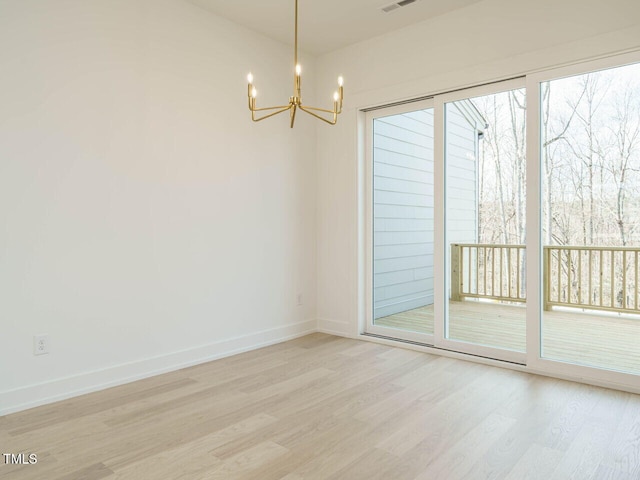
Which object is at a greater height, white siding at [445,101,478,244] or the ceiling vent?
the ceiling vent

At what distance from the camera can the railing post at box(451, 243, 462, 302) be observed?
3.97 meters

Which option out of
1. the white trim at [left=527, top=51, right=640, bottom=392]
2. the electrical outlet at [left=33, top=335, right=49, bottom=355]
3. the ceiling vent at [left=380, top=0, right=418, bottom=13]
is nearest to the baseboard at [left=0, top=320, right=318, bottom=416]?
the electrical outlet at [left=33, top=335, right=49, bottom=355]

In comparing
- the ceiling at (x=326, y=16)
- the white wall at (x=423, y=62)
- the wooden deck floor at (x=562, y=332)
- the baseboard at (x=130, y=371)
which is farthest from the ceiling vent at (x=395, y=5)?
the baseboard at (x=130, y=371)

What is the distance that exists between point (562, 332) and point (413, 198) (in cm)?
171

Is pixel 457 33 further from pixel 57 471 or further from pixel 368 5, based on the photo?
pixel 57 471

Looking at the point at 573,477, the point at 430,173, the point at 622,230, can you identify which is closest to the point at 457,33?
the point at 430,173

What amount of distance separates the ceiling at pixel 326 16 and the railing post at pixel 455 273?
80.4 inches

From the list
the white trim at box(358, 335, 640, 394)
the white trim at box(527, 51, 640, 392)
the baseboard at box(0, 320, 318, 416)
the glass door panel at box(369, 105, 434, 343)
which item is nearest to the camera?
the baseboard at box(0, 320, 318, 416)

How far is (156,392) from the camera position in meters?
3.07

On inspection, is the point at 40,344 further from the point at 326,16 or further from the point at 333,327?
the point at 326,16

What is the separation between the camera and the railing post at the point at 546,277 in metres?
3.44

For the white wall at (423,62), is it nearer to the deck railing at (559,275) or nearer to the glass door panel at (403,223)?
the glass door panel at (403,223)

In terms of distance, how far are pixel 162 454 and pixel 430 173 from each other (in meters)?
3.12

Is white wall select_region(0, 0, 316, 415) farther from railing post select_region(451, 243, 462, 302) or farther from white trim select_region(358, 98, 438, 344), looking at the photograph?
railing post select_region(451, 243, 462, 302)
